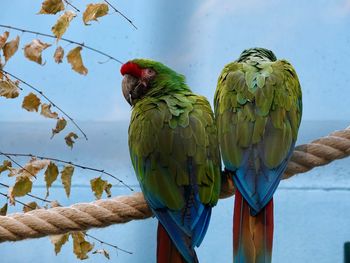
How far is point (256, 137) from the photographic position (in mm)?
1228

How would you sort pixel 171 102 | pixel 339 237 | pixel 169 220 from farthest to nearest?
pixel 339 237
pixel 171 102
pixel 169 220

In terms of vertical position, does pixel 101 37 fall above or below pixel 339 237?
above

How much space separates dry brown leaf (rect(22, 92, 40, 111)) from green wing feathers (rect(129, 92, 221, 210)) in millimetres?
286

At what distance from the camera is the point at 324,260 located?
6.95ft

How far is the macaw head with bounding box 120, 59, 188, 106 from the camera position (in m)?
1.35

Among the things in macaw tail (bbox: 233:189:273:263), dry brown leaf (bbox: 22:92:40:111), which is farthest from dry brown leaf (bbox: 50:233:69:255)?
macaw tail (bbox: 233:189:273:263)

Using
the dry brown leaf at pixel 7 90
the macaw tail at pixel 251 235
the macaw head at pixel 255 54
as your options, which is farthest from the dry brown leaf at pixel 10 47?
the macaw tail at pixel 251 235

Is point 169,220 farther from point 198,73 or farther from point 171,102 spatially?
point 198,73

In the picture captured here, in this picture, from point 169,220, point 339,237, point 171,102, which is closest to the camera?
point 169,220

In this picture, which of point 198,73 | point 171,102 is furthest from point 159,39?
point 171,102

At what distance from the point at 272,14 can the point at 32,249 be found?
3.11 feet

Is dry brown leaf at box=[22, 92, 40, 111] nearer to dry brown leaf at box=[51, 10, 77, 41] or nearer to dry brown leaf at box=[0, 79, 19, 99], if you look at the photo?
dry brown leaf at box=[0, 79, 19, 99]

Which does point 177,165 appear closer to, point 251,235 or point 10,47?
point 251,235

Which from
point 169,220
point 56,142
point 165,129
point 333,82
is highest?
point 333,82
